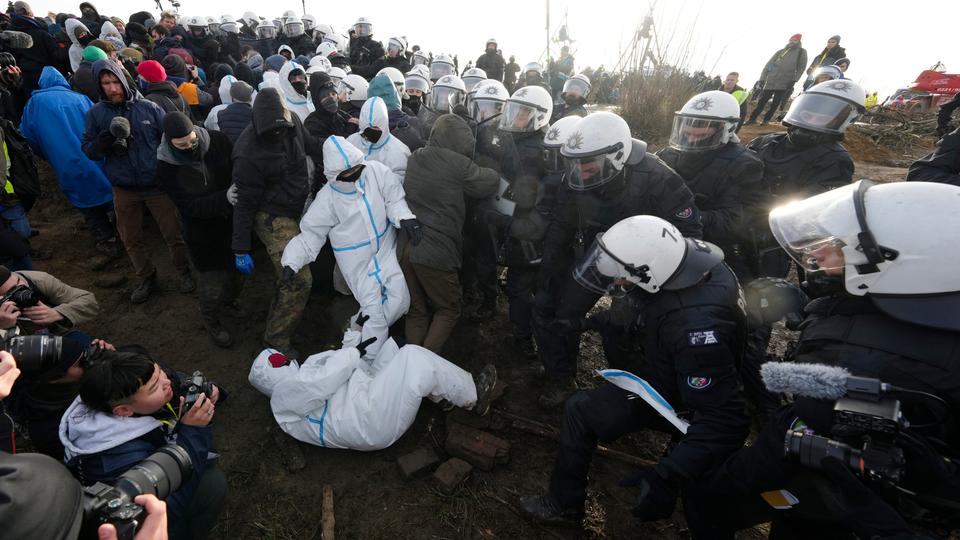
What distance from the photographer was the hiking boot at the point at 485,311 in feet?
15.0

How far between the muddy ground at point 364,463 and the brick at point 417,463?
8 cm

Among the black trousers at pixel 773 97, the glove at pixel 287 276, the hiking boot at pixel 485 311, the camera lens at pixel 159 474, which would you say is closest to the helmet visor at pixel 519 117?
the hiking boot at pixel 485 311

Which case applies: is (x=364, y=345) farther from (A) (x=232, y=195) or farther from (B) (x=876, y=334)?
(B) (x=876, y=334)

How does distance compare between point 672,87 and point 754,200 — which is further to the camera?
point 672,87

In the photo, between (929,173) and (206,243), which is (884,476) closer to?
(929,173)

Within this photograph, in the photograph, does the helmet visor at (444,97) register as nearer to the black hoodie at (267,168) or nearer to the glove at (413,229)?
the black hoodie at (267,168)

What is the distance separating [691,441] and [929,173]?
3.42m

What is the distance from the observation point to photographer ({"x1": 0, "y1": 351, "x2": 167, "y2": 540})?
0.99m

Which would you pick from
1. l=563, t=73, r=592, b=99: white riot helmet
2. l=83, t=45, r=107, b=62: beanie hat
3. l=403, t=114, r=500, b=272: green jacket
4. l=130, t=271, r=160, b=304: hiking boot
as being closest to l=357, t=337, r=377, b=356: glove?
l=403, t=114, r=500, b=272: green jacket

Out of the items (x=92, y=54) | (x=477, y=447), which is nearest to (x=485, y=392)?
(x=477, y=447)

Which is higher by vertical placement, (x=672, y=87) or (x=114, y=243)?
(x=672, y=87)

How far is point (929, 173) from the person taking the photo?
3.40 metres

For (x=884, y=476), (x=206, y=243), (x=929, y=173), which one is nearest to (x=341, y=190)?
(x=206, y=243)

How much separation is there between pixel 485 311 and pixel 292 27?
13.0 metres
